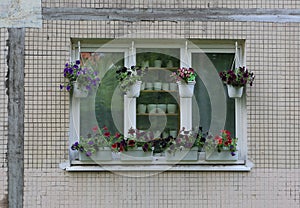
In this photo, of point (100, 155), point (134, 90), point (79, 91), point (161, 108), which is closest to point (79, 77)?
point (79, 91)

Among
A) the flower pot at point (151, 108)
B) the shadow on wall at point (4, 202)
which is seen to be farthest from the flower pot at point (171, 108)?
the shadow on wall at point (4, 202)

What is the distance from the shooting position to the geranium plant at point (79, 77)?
18.0ft

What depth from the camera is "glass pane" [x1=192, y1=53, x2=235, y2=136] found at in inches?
230

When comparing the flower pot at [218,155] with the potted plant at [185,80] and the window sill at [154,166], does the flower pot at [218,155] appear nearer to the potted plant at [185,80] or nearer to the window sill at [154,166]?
the window sill at [154,166]

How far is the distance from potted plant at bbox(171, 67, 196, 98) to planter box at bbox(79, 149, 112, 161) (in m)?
1.05

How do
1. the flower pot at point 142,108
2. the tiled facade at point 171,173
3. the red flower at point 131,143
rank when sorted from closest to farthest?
1. the red flower at point 131,143
2. the tiled facade at point 171,173
3. the flower pot at point 142,108

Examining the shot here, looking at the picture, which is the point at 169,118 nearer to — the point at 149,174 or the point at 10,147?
the point at 149,174

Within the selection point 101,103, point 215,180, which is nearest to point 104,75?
point 101,103

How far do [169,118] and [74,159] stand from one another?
1.17 metres

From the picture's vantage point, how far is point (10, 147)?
5555mm

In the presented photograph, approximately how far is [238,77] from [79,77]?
1739 millimetres

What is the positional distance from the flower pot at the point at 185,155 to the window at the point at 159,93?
314mm

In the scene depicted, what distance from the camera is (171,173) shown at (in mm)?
5598

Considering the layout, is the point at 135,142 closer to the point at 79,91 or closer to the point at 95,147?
the point at 95,147
